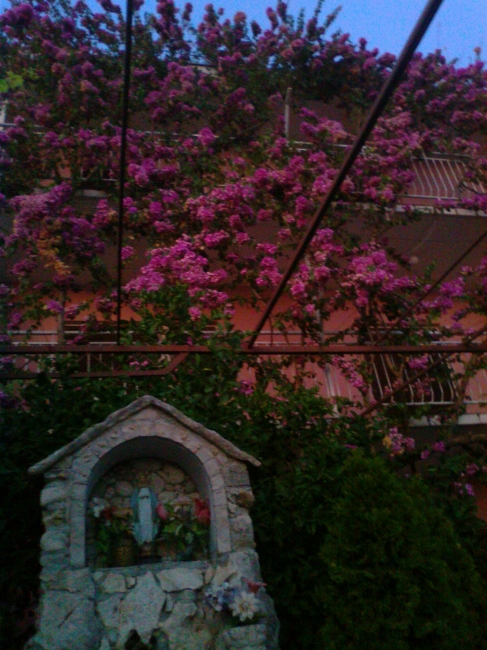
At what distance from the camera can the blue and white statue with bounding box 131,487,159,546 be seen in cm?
428

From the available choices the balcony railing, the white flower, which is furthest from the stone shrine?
the balcony railing

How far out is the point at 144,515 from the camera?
4.33 meters

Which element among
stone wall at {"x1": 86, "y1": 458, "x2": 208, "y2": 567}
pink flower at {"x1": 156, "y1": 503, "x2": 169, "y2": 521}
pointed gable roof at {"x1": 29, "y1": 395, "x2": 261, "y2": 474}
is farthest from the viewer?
stone wall at {"x1": 86, "y1": 458, "x2": 208, "y2": 567}

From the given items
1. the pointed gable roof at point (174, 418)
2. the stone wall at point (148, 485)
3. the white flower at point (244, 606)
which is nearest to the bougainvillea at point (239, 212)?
the stone wall at point (148, 485)

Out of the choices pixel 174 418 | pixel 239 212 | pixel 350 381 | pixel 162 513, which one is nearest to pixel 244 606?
pixel 162 513

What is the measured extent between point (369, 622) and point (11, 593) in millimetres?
2675

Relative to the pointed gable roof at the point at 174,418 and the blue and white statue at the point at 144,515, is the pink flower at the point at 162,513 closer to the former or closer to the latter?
the blue and white statue at the point at 144,515

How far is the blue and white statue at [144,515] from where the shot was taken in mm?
4277

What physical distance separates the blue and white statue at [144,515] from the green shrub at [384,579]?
116 cm

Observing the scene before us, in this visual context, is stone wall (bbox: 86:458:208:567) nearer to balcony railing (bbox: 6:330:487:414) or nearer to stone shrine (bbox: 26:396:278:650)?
stone shrine (bbox: 26:396:278:650)

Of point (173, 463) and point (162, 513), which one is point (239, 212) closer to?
point (173, 463)

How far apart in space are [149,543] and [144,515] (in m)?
0.19

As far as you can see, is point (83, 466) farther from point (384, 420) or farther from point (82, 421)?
point (384, 420)

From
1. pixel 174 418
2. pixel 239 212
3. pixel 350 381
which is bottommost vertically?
pixel 174 418
